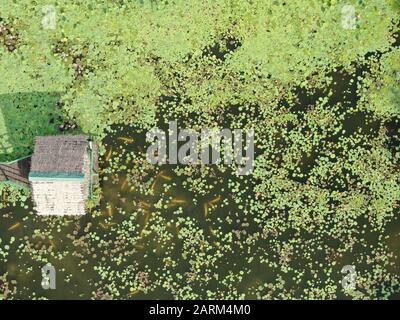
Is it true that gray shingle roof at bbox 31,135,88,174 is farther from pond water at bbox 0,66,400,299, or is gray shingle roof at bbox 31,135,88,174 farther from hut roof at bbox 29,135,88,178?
pond water at bbox 0,66,400,299

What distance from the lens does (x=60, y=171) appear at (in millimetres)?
5578

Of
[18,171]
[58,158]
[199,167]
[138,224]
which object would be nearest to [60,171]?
[58,158]

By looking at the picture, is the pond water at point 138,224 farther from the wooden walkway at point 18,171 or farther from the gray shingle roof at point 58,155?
the gray shingle roof at point 58,155

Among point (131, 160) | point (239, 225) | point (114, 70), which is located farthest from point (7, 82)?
point (239, 225)

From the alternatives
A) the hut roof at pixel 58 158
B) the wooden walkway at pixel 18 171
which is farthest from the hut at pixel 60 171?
the wooden walkway at pixel 18 171

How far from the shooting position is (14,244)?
6.07m

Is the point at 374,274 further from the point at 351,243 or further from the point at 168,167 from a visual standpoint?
the point at 168,167

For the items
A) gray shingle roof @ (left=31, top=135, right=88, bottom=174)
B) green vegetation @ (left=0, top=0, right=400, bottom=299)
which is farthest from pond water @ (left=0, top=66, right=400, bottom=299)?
gray shingle roof @ (left=31, top=135, right=88, bottom=174)

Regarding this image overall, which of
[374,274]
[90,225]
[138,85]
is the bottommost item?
[374,274]

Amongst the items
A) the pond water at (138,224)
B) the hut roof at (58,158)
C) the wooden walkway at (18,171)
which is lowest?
the pond water at (138,224)

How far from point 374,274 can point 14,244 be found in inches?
153

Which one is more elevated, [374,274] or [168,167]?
[168,167]

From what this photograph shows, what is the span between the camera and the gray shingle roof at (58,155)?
5.58 metres

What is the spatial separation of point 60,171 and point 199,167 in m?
1.47
